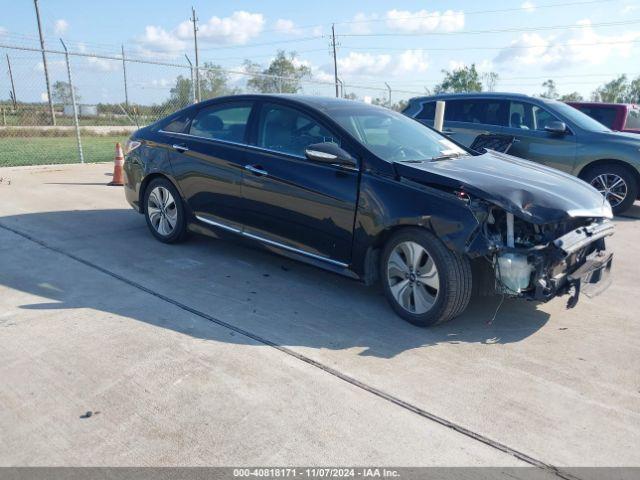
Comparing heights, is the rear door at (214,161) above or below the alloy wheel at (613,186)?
above

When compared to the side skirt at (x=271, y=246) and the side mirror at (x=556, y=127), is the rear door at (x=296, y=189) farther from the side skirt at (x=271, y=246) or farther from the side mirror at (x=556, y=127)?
the side mirror at (x=556, y=127)

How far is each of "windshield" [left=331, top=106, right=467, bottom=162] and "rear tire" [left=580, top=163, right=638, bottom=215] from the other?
13.9ft

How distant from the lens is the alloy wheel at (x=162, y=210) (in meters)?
5.58

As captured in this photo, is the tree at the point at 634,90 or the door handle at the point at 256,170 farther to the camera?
the tree at the point at 634,90

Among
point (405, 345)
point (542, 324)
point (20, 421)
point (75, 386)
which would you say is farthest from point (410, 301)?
point (20, 421)

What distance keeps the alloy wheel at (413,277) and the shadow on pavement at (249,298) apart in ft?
0.60

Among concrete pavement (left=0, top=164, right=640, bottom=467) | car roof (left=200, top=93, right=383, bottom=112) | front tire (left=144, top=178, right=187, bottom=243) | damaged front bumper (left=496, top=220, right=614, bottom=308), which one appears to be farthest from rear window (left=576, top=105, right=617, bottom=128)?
front tire (left=144, top=178, right=187, bottom=243)

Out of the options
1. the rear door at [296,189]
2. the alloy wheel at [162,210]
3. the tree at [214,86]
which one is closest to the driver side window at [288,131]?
the rear door at [296,189]

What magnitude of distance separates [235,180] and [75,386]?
2.39 m

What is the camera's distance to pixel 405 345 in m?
3.60

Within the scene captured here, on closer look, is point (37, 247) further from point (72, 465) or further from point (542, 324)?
point (542, 324)

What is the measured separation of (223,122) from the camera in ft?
17.0

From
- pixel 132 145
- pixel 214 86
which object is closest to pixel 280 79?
pixel 214 86

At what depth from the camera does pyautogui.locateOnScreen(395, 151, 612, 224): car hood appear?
354cm
